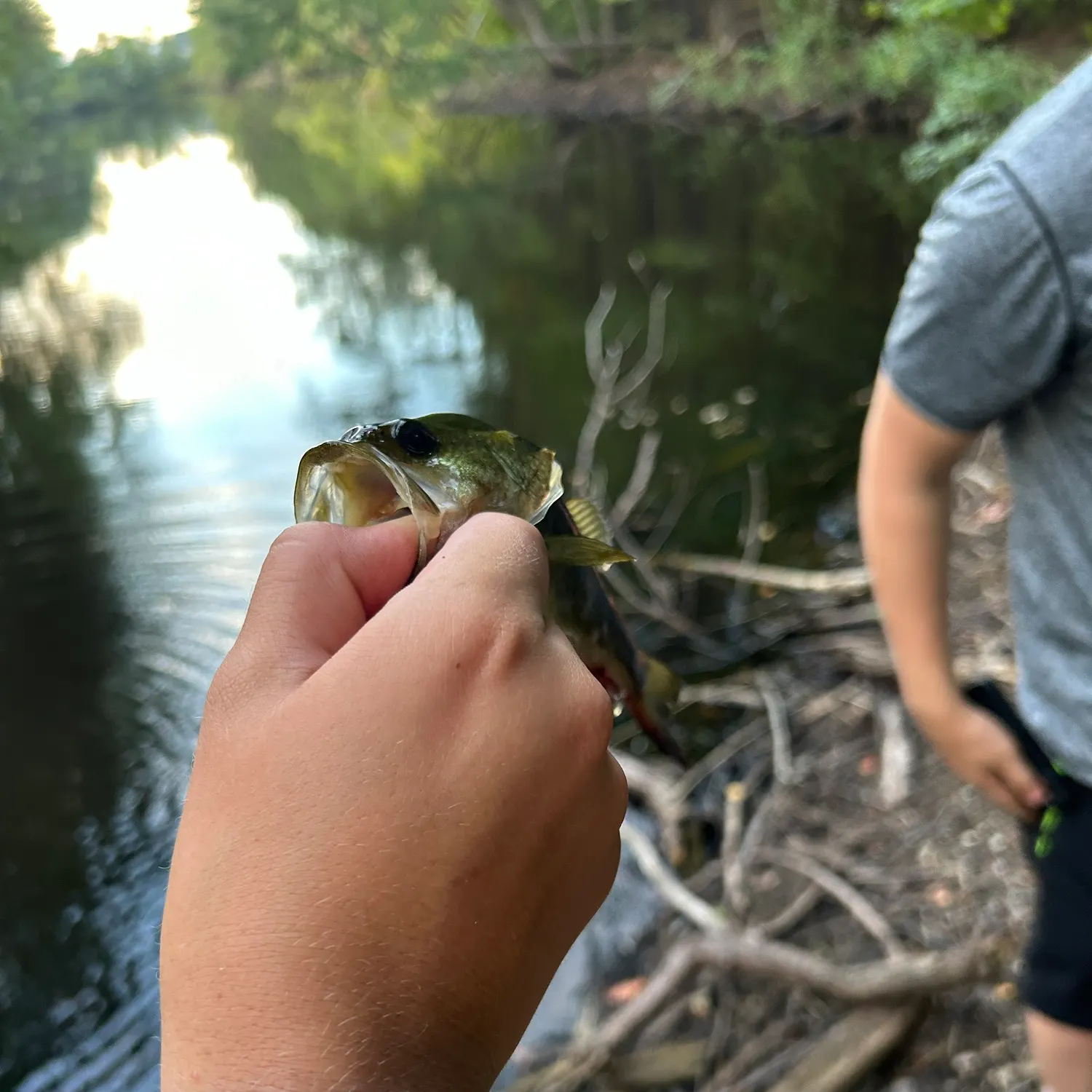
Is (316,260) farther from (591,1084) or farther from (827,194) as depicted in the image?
(591,1084)

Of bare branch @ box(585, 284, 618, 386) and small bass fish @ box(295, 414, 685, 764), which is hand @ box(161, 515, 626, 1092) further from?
bare branch @ box(585, 284, 618, 386)

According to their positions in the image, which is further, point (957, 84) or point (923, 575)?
point (957, 84)

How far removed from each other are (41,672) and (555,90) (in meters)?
27.9

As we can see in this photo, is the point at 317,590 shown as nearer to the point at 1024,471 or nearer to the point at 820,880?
the point at 1024,471

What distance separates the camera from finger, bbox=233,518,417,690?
0.78 m

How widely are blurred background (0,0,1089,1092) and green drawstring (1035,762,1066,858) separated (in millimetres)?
2172

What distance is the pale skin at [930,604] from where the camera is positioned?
1487 mm

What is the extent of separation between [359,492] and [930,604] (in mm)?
1126

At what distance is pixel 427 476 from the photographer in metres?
0.99

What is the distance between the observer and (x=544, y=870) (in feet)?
2.52

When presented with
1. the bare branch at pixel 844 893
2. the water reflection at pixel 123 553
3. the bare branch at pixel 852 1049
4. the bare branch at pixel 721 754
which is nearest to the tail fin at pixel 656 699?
the bare branch at pixel 852 1049

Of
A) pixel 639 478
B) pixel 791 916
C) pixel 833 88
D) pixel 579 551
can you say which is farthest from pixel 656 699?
pixel 833 88

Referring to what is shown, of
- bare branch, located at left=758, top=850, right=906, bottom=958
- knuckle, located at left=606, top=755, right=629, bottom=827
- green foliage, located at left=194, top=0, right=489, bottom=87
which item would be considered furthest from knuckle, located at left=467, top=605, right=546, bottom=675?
green foliage, located at left=194, top=0, right=489, bottom=87

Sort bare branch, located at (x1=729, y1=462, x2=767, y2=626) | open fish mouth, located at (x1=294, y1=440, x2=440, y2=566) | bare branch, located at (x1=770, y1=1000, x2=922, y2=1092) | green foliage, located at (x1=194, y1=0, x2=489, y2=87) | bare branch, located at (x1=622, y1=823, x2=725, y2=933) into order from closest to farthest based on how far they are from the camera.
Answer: open fish mouth, located at (x1=294, y1=440, x2=440, y2=566)
bare branch, located at (x1=770, y1=1000, x2=922, y2=1092)
bare branch, located at (x1=622, y1=823, x2=725, y2=933)
bare branch, located at (x1=729, y1=462, x2=767, y2=626)
green foliage, located at (x1=194, y1=0, x2=489, y2=87)
